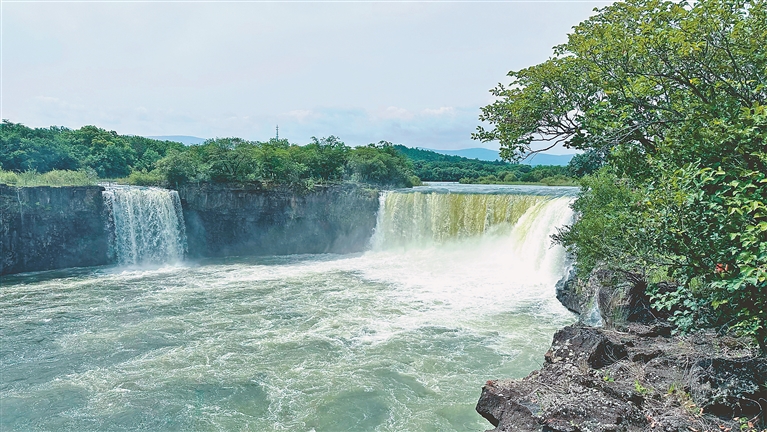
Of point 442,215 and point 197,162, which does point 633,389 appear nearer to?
point 442,215

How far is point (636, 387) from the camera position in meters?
5.80

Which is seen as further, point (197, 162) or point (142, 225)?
point (197, 162)

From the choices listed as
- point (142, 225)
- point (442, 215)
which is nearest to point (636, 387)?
point (442, 215)

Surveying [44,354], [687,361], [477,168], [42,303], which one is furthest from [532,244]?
[477,168]

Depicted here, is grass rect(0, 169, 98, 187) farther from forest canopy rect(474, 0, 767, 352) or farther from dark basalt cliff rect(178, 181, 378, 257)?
forest canopy rect(474, 0, 767, 352)

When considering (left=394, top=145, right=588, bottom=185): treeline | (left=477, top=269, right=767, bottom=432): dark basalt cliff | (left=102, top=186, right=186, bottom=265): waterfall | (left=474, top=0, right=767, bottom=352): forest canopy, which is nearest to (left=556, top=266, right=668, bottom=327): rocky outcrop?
(left=474, top=0, right=767, bottom=352): forest canopy

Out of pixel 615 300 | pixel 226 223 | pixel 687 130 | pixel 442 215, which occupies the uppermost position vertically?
pixel 687 130

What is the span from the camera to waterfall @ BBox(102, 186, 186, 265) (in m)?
24.6

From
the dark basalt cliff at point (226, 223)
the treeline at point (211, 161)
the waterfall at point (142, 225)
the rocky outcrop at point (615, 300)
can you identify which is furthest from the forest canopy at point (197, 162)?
the rocky outcrop at point (615, 300)

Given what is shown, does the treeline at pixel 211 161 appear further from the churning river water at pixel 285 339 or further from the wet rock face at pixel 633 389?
the wet rock face at pixel 633 389

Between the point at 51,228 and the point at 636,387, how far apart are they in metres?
26.0

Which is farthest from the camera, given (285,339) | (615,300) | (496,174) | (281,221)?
(496,174)

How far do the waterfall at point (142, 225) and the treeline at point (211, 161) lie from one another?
207cm

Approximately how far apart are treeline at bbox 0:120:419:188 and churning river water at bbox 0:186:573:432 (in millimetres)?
6296
